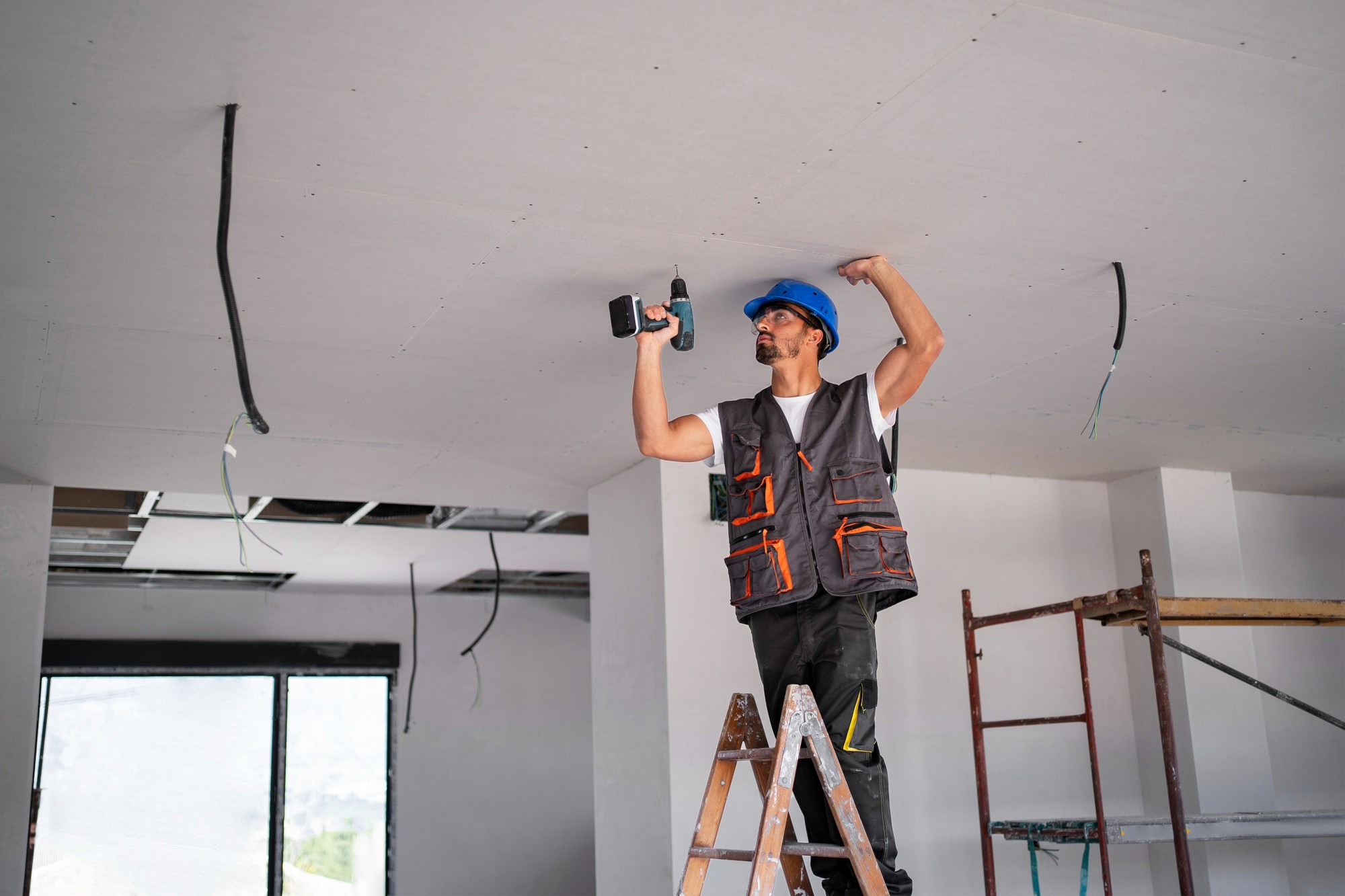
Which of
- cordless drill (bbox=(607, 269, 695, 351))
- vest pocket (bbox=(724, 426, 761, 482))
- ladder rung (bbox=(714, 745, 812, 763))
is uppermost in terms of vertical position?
cordless drill (bbox=(607, 269, 695, 351))

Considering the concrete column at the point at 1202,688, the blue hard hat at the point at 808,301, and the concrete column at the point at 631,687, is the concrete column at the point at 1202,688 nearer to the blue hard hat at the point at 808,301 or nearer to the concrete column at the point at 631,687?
the concrete column at the point at 631,687

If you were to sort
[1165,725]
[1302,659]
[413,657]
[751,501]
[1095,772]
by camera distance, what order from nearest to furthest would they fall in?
[751,501] < [1165,725] < [1095,772] < [1302,659] < [413,657]

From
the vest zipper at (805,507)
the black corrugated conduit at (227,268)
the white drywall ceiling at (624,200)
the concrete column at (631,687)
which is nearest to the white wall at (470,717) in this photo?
the concrete column at (631,687)

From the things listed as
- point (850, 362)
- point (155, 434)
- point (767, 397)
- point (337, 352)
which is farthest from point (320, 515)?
point (767, 397)

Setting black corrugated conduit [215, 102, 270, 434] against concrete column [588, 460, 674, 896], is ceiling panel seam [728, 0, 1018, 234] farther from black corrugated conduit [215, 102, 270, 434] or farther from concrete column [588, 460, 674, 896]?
concrete column [588, 460, 674, 896]

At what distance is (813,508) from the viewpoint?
248cm

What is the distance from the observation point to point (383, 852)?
819 cm

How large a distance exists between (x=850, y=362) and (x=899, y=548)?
1.19 m

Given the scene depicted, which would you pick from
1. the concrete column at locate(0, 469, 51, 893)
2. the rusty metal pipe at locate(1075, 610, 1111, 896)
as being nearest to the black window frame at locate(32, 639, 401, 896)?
the concrete column at locate(0, 469, 51, 893)

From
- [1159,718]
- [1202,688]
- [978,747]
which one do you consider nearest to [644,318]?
[978,747]

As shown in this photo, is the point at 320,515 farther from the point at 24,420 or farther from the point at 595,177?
the point at 595,177

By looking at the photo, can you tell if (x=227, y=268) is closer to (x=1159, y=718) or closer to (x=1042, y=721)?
(x=1042, y=721)

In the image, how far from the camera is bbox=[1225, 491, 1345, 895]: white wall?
16.6 feet

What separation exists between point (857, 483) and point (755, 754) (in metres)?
0.63
